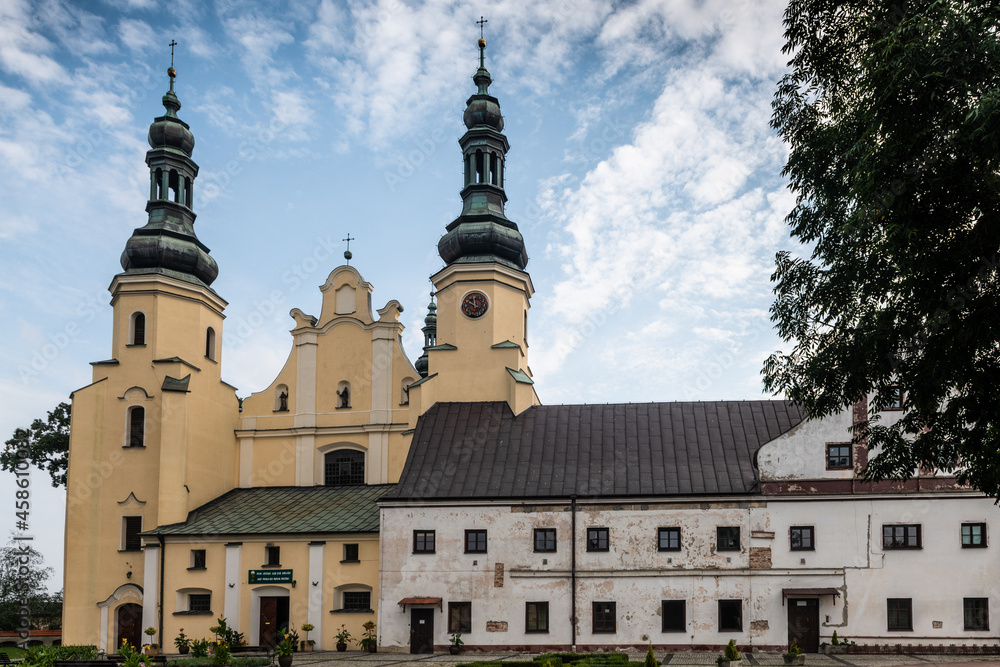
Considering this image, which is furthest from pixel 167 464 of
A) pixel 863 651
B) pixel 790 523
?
pixel 863 651

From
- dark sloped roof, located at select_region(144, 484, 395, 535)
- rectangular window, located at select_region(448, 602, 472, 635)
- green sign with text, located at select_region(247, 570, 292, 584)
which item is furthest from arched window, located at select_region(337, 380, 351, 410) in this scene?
rectangular window, located at select_region(448, 602, 472, 635)

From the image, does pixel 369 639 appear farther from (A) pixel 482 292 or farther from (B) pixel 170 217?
(B) pixel 170 217

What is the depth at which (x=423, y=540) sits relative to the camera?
32.6 meters

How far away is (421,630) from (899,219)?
2314 centimetres

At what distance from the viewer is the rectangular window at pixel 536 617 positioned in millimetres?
31375

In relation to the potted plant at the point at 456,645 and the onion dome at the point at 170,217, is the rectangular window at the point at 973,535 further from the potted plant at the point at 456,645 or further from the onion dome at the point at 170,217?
the onion dome at the point at 170,217

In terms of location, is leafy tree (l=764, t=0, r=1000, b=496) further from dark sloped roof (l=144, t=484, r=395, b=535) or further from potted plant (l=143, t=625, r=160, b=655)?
potted plant (l=143, t=625, r=160, b=655)

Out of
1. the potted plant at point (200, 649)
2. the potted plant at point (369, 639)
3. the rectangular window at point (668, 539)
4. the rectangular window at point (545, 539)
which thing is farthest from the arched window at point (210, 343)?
the rectangular window at point (668, 539)

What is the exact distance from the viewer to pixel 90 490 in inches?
1442

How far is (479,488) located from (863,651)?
13672mm

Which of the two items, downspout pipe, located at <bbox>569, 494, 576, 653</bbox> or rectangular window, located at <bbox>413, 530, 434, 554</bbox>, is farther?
rectangular window, located at <bbox>413, 530, 434, 554</bbox>

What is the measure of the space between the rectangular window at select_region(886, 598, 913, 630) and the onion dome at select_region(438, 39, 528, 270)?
65.3 ft

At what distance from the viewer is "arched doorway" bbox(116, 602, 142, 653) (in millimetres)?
35188

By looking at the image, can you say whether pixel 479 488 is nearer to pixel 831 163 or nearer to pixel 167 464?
pixel 167 464
